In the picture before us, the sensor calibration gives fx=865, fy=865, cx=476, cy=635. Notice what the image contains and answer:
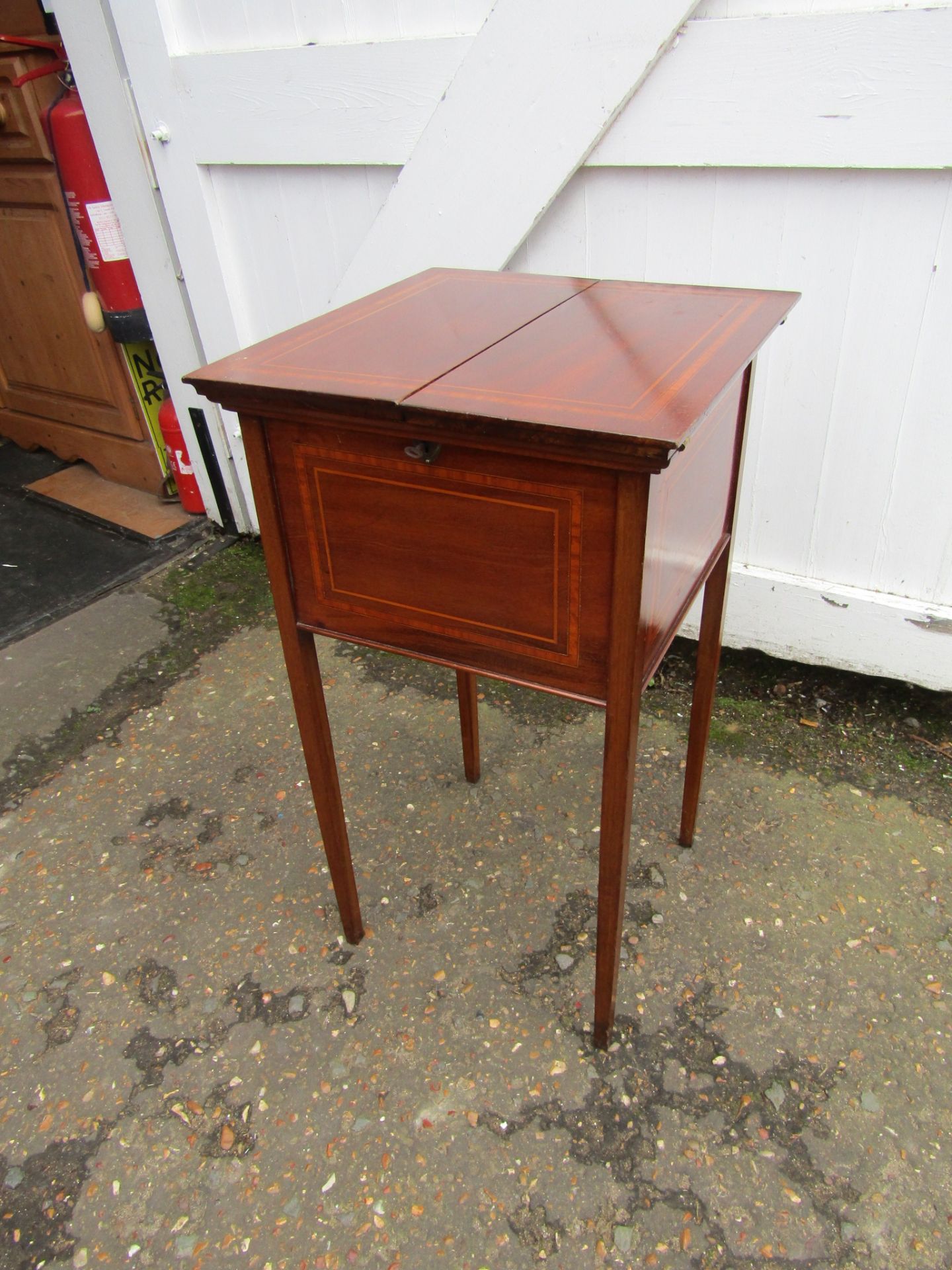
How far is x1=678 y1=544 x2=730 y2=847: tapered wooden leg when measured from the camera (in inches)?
63.0

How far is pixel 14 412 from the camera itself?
3824 mm

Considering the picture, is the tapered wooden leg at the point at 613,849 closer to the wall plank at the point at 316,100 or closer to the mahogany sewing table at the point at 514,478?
the mahogany sewing table at the point at 514,478

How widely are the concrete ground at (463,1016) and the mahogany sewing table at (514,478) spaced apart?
242 mm

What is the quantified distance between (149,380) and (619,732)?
275 centimetres

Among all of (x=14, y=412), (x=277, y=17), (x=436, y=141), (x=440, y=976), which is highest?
(x=277, y=17)

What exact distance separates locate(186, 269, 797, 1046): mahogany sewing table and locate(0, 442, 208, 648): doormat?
1.81 m

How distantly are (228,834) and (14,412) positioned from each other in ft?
9.07

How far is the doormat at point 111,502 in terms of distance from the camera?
10.6 ft

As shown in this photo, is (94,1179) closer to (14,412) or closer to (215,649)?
(215,649)

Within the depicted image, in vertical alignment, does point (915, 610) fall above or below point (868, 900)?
above

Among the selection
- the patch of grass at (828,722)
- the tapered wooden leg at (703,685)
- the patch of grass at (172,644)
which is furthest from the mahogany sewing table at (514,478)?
the patch of grass at (172,644)

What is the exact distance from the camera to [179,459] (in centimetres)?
315

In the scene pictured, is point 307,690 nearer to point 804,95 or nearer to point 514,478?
point 514,478

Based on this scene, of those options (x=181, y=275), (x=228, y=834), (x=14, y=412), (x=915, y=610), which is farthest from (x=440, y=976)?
(x=14, y=412)
